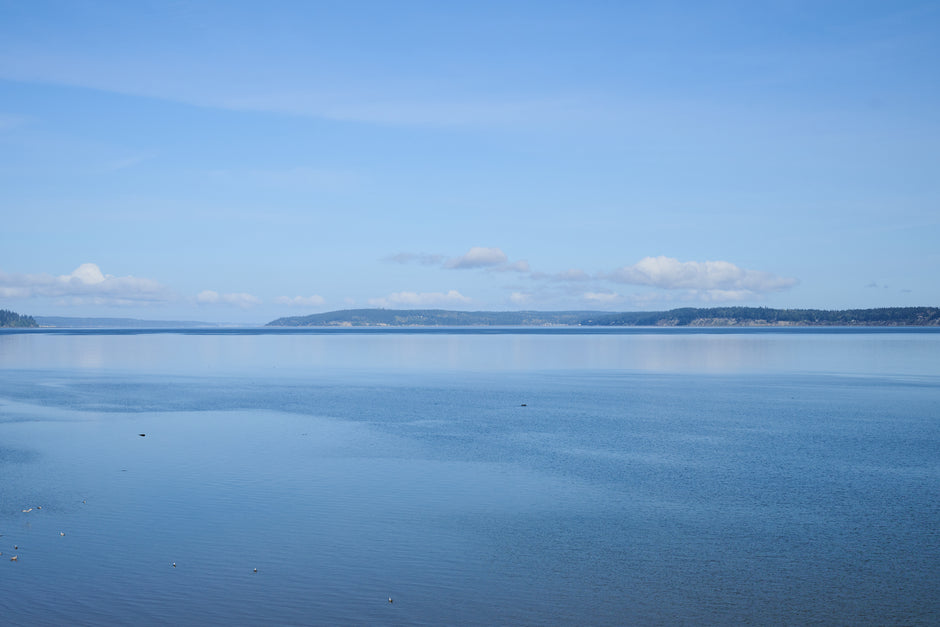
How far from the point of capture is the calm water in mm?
12711

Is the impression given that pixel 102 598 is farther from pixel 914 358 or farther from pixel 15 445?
pixel 914 358

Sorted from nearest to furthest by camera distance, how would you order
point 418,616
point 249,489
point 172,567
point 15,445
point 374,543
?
point 418,616
point 172,567
point 374,543
point 249,489
point 15,445

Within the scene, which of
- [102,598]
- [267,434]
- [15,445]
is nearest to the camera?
[102,598]

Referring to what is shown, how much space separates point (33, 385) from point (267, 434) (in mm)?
30753

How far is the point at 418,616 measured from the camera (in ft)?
39.9

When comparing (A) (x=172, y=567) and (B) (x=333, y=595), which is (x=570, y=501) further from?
(A) (x=172, y=567)

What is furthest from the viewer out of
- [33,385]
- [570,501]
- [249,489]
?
[33,385]

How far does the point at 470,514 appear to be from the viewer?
1802 centimetres

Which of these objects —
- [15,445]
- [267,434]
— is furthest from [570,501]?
[15,445]

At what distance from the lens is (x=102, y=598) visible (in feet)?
42.5

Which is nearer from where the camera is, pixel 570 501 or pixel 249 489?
pixel 570 501

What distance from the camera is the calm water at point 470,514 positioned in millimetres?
12711

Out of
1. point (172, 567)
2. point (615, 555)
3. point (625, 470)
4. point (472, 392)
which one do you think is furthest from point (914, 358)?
point (172, 567)

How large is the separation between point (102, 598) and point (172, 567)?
153cm
